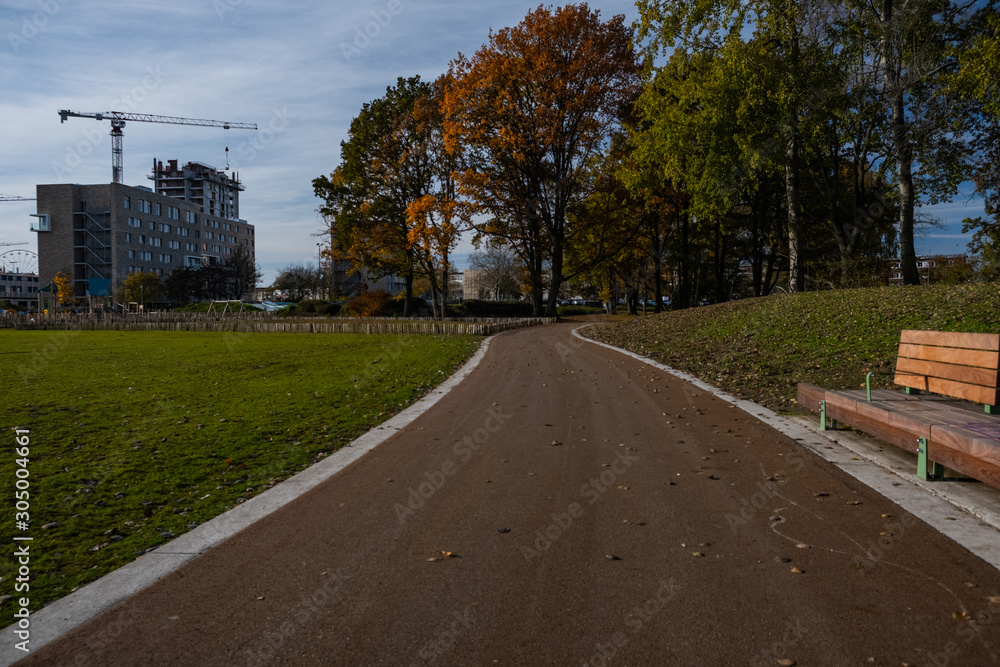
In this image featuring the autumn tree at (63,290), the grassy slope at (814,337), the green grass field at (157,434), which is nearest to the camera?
the green grass field at (157,434)

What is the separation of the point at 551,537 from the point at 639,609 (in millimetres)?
1149

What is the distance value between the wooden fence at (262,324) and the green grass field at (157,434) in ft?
34.0

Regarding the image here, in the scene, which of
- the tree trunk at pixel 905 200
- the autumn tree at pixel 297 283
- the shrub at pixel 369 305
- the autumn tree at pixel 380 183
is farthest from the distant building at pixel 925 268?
the autumn tree at pixel 297 283

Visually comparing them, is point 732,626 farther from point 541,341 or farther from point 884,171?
point 884,171

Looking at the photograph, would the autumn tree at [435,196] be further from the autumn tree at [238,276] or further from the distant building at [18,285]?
the distant building at [18,285]

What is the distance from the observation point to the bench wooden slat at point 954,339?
5797 millimetres

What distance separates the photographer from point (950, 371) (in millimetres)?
6465

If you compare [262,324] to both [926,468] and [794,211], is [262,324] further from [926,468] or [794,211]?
[926,468]

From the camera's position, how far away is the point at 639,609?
135 inches

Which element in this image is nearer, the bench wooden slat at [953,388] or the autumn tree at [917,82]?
the bench wooden slat at [953,388]

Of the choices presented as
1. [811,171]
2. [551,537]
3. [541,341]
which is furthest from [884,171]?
[551,537]

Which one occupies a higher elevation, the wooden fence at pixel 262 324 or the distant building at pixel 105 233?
the distant building at pixel 105 233

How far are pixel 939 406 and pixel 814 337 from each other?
7252mm

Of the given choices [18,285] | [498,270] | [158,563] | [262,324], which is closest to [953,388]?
[158,563]
